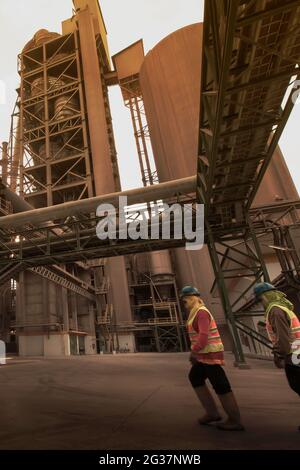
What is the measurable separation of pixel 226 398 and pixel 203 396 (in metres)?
0.35

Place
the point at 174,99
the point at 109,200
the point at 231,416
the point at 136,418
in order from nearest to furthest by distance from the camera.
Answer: the point at 231,416 < the point at 136,418 < the point at 109,200 < the point at 174,99

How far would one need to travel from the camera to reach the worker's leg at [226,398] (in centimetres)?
314

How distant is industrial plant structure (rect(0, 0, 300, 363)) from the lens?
1423 centimetres

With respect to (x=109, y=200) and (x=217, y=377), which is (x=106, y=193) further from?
(x=217, y=377)

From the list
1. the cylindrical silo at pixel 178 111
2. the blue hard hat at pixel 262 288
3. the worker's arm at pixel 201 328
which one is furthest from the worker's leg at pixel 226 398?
the cylindrical silo at pixel 178 111

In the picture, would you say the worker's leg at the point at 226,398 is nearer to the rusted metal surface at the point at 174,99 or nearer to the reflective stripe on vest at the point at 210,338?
the reflective stripe on vest at the point at 210,338

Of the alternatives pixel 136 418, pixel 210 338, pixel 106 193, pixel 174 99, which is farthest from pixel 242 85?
pixel 174 99

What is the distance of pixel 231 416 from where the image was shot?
3.17 m

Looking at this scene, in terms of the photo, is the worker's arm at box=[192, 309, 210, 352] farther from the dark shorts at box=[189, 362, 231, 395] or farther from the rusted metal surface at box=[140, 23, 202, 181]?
the rusted metal surface at box=[140, 23, 202, 181]

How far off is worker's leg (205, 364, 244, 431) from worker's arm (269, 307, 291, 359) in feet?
2.27

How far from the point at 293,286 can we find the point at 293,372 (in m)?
8.97

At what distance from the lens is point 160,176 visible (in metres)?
30.3

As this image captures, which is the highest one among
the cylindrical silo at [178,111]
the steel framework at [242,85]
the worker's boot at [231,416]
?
the cylindrical silo at [178,111]

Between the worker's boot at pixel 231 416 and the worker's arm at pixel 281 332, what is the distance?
0.77 meters
